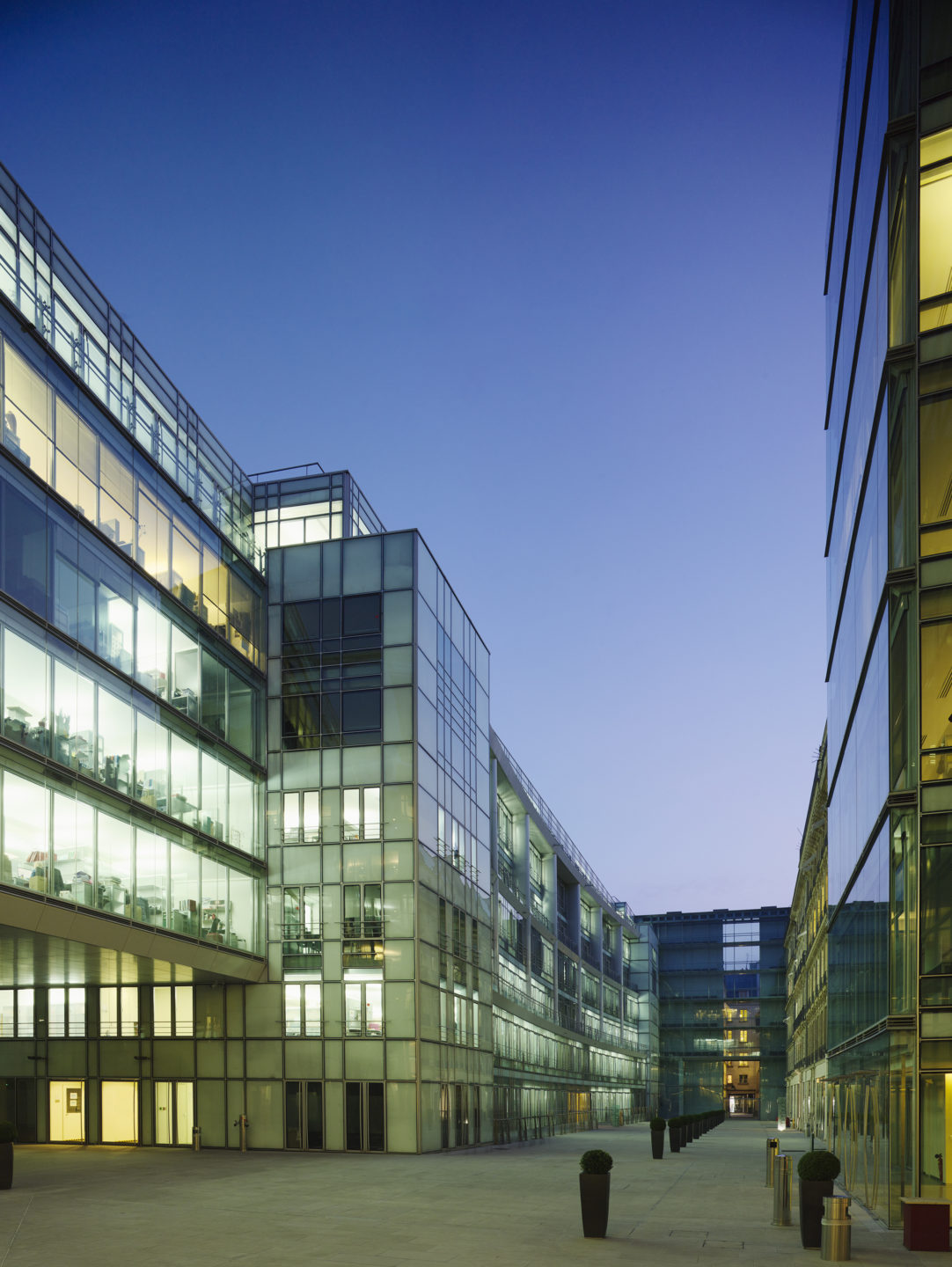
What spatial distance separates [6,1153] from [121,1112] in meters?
18.9

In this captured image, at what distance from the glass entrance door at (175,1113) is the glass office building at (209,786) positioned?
8 cm

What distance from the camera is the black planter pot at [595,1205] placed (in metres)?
18.2

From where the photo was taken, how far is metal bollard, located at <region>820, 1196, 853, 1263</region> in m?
15.9

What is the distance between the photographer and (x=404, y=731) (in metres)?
42.2

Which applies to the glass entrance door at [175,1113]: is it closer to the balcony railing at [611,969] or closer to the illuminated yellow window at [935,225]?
the illuminated yellow window at [935,225]

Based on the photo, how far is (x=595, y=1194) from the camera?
18.2 m

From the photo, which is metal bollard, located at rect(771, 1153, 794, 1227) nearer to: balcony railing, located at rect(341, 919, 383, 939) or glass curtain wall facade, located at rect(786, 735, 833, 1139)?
glass curtain wall facade, located at rect(786, 735, 833, 1139)

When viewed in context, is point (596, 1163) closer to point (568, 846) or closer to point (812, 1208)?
point (812, 1208)

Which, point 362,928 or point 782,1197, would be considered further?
point 362,928

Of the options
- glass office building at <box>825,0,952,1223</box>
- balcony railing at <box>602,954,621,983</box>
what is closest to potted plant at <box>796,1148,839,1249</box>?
glass office building at <box>825,0,952,1223</box>

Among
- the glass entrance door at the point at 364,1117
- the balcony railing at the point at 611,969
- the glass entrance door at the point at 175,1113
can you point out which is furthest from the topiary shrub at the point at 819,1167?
the balcony railing at the point at 611,969

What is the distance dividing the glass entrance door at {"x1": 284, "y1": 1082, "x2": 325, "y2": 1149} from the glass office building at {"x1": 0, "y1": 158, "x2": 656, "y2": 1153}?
9cm

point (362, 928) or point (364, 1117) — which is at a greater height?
point (362, 928)

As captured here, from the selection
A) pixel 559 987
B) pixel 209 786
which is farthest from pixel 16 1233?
pixel 559 987
